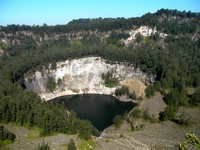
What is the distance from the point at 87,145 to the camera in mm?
48750

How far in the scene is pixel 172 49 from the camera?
112250mm

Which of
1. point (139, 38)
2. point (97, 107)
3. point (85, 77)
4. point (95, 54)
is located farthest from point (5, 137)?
point (139, 38)

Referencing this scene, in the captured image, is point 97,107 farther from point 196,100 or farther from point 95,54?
point 196,100

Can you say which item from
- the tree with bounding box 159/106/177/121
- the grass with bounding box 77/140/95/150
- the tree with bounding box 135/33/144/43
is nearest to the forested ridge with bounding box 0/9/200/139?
the tree with bounding box 135/33/144/43

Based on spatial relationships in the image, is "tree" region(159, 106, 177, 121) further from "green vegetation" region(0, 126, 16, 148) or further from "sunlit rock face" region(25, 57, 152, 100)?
"sunlit rock face" region(25, 57, 152, 100)

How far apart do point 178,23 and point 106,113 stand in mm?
69298

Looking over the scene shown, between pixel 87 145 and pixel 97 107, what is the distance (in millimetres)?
36968

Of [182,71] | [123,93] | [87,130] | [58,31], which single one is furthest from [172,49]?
[87,130]

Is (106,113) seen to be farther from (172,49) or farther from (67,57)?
(172,49)

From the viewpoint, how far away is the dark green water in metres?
74.1

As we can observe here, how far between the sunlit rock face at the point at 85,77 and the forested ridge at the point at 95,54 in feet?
8.15

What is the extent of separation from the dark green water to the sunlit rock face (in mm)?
3539

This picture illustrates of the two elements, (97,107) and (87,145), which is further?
(97,107)

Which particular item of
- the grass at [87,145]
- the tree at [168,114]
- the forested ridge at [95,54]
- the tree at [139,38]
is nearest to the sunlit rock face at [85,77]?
the forested ridge at [95,54]
